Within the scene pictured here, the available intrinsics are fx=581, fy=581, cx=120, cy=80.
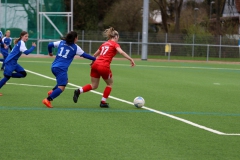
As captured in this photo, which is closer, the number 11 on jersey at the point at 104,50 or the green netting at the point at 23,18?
the number 11 on jersey at the point at 104,50

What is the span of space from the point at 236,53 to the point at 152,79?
2383 centimetres

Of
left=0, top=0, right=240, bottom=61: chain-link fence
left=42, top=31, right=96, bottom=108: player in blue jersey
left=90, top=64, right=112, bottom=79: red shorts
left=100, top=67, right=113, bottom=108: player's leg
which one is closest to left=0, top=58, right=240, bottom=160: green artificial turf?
left=100, top=67, right=113, bottom=108: player's leg

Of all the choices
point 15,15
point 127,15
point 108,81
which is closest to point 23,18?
point 15,15

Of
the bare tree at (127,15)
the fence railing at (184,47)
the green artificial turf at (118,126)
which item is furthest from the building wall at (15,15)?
the green artificial turf at (118,126)

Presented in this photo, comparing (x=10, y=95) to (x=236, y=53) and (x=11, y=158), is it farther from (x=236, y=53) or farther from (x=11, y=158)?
(x=236, y=53)

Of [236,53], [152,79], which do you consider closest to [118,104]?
[152,79]

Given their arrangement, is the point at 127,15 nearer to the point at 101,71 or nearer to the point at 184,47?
the point at 184,47

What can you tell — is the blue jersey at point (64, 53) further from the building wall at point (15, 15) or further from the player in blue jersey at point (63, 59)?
the building wall at point (15, 15)

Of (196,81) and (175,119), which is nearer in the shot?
(175,119)

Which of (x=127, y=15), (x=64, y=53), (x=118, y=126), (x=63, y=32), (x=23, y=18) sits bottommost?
(x=118, y=126)

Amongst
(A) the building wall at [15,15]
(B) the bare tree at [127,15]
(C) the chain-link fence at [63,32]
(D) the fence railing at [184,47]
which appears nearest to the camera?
(C) the chain-link fence at [63,32]

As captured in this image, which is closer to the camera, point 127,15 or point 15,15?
point 15,15

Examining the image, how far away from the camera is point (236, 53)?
4353 centimetres

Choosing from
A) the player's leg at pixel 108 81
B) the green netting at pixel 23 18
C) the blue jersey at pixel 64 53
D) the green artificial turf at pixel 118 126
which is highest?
the green netting at pixel 23 18
